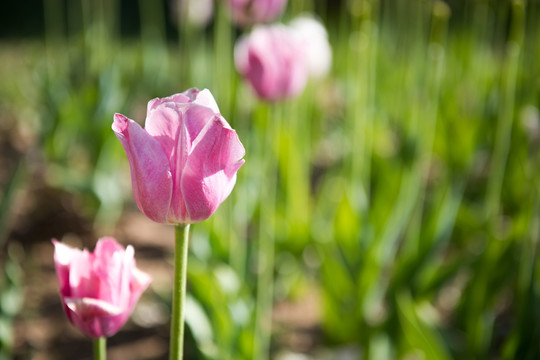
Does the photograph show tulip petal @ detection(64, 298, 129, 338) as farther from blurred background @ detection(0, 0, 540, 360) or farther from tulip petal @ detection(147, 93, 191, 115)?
blurred background @ detection(0, 0, 540, 360)

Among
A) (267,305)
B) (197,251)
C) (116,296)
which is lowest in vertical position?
(267,305)

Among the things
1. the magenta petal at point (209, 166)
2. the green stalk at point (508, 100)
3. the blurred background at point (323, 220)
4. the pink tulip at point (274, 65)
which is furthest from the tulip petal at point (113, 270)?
the green stalk at point (508, 100)

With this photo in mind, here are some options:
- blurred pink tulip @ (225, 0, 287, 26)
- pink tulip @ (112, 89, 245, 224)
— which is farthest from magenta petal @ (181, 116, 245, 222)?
blurred pink tulip @ (225, 0, 287, 26)

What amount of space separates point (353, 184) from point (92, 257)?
1.03 m

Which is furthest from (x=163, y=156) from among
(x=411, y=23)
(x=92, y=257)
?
(x=411, y=23)

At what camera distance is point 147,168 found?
52 cm

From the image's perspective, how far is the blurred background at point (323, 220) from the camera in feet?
3.81

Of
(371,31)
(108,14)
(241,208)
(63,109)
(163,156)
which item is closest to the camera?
(163,156)

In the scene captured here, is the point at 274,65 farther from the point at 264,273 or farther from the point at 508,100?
the point at 508,100

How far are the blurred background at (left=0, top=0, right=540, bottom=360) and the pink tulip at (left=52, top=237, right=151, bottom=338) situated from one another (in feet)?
1.22

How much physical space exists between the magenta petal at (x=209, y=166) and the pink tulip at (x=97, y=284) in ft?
0.36

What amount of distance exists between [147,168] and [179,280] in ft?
0.37

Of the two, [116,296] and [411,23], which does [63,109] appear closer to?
[116,296]

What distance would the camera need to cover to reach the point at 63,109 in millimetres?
1956
